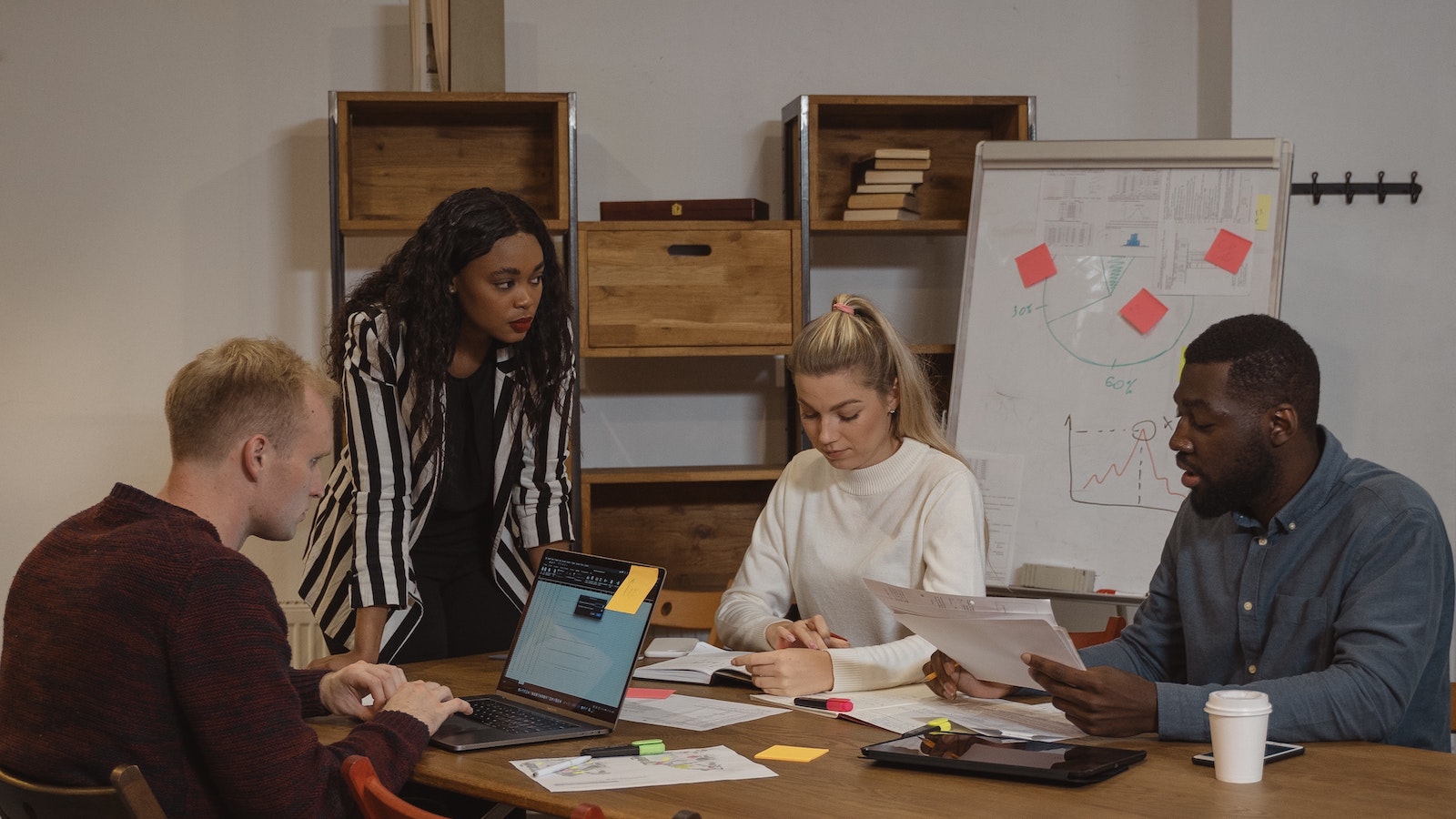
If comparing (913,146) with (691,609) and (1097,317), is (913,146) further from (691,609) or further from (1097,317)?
(691,609)

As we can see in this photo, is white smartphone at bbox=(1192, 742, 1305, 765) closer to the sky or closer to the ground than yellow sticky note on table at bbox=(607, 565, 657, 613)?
closer to the ground

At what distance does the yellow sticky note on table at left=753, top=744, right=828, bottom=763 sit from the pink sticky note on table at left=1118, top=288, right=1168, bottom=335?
193cm

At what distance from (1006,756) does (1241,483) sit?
55 cm

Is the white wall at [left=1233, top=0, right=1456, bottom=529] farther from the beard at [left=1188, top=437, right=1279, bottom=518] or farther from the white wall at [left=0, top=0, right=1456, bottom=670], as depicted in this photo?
the beard at [left=1188, top=437, right=1279, bottom=518]

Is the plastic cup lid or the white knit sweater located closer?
the plastic cup lid

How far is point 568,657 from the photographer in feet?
6.02

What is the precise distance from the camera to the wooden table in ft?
4.35

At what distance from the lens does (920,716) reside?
1792 millimetres

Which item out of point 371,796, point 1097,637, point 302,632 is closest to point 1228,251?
point 1097,637

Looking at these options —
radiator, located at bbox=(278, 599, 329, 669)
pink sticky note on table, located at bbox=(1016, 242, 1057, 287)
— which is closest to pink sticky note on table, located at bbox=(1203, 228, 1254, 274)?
pink sticky note on table, located at bbox=(1016, 242, 1057, 287)

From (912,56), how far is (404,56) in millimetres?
1516

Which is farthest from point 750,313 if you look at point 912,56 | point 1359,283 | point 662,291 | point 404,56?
point 1359,283

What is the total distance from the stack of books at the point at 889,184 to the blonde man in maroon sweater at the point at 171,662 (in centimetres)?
234

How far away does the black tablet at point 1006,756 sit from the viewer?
1.43 meters
